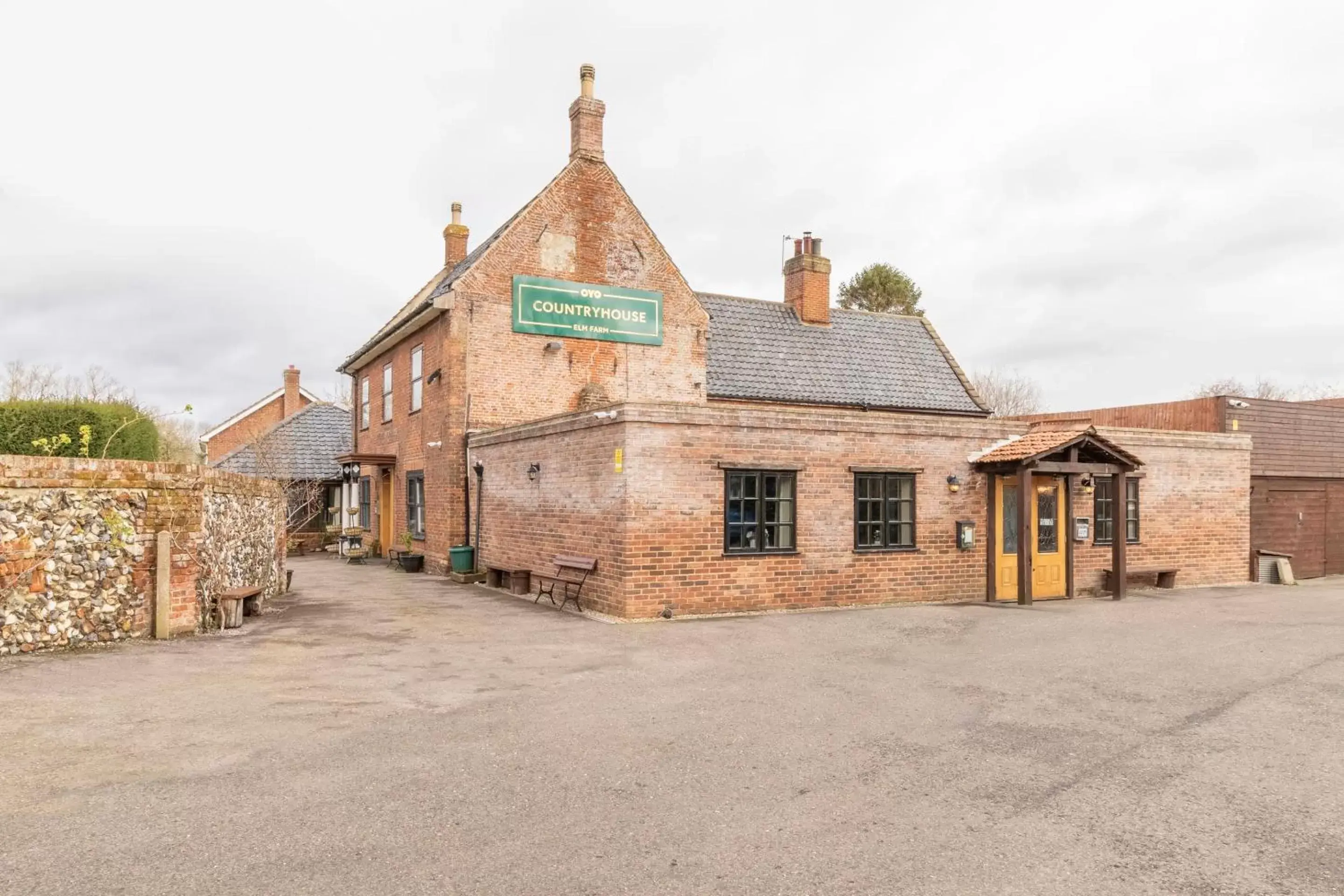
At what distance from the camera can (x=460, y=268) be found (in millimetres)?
21453

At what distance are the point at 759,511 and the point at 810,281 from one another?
13635 mm

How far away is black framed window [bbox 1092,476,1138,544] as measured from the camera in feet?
52.7

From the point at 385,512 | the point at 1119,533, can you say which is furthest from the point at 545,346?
the point at 1119,533

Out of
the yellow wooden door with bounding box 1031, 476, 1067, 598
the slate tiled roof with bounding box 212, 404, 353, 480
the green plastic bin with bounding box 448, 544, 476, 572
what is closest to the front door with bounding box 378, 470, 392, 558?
the slate tiled roof with bounding box 212, 404, 353, 480

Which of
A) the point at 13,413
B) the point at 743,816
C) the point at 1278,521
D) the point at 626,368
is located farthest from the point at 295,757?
Result: the point at 1278,521

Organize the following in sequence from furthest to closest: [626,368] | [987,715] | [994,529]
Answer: [626,368]
[994,529]
[987,715]

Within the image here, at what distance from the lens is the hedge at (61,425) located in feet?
37.1

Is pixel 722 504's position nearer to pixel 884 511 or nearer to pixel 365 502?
pixel 884 511

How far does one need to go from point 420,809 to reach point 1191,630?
1084cm

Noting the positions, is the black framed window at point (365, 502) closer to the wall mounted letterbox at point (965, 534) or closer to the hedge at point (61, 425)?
the hedge at point (61, 425)

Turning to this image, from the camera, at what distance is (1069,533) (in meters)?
15.3

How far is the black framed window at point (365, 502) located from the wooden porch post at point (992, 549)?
1733cm

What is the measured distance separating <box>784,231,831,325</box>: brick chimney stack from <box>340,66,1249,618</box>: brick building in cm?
7

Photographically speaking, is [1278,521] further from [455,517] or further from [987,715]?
[455,517]
